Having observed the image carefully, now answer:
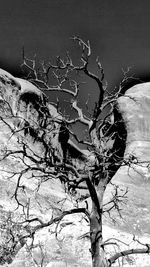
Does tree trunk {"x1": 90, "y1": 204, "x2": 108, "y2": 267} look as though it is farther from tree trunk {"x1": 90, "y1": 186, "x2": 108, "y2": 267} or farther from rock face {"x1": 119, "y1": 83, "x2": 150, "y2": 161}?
rock face {"x1": 119, "y1": 83, "x2": 150, "y2": 161}

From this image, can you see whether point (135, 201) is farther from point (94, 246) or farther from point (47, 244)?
point (94, 246)

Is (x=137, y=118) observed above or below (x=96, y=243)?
above

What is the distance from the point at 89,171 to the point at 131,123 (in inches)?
1183

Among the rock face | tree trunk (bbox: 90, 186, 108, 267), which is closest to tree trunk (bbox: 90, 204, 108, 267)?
tree trunk (bbox: 90, 186, 108, 267)

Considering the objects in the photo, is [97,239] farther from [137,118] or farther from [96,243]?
[137,118]

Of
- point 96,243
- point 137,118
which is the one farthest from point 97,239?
point 137,118

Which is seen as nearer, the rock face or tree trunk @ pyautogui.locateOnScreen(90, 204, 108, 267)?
tree trunk @ pyautogui.locateOnScreen(90, 204, 108, 267)

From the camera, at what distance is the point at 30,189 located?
92.2 ft

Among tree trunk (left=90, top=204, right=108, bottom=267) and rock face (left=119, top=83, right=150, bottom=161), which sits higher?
rock face (left=119, top=83, right=150, bottom=161)

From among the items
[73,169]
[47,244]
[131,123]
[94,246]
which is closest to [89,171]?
[73,169]

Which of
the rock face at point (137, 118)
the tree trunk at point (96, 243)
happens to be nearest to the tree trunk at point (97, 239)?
the tree trunk at point (96, 243)

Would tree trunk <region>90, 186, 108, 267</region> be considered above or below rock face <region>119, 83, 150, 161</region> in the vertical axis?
below

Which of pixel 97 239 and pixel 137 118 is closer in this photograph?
pixel 97 239

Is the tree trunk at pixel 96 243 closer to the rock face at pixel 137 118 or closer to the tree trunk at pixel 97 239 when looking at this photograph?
the tree trunk at pixel 97 239
